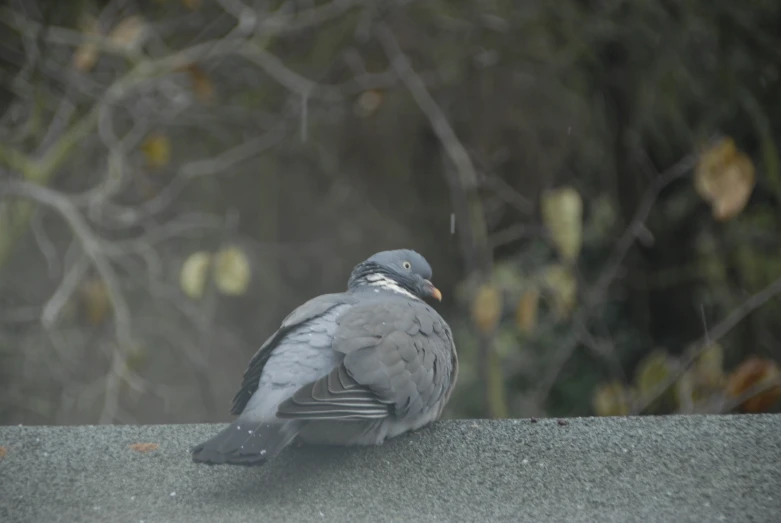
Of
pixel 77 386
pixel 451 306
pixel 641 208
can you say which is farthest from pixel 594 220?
pixel 77 386

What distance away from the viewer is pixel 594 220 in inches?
232

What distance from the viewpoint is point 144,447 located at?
117 inches

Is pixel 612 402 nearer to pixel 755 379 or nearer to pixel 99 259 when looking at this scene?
pixel 755 379

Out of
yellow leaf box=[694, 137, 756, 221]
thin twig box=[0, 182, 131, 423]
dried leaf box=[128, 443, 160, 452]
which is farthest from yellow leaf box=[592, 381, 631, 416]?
dried leaf box=[128, 443, 160, 452]

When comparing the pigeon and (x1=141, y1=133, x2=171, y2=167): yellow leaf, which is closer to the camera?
the pigeon

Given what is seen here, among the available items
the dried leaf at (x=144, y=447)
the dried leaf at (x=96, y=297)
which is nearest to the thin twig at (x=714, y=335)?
the dried leaf at (x=144, y=447)

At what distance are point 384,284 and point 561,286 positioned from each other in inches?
69.2

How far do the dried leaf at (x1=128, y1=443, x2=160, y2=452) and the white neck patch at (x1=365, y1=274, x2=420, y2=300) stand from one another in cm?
92

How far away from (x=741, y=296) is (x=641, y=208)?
749mm

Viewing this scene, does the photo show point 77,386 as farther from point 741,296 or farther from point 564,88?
point 741,296

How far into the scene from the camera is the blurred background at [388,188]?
521cm

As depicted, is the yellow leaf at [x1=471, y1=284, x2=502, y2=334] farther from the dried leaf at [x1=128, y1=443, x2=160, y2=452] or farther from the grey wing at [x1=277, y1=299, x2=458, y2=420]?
the dried leaf at [x1=128, y1=443, x2=160, y2=452]

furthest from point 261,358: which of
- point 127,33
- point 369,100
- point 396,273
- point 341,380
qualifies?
point 369,100

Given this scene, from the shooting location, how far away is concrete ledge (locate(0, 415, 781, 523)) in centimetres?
252
